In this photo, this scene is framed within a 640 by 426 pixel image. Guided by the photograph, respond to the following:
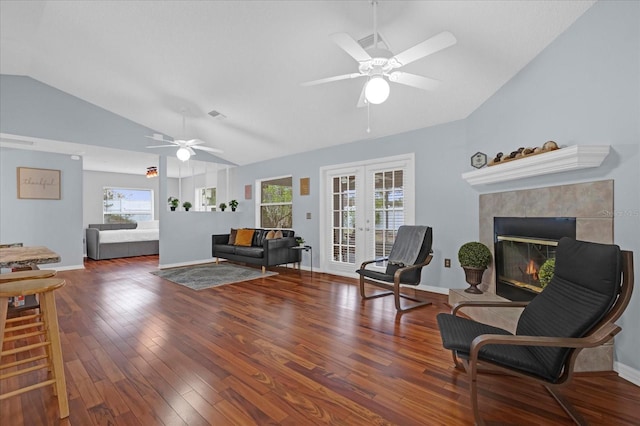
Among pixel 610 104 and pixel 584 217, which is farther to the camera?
pixel 584 217

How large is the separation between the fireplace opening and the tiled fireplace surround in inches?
2.8

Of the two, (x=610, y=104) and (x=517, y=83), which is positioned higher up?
(x=517, y=83)

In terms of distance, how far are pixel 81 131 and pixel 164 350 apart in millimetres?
5100

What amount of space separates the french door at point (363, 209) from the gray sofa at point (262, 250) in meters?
0.68

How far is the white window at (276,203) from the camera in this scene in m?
6.55

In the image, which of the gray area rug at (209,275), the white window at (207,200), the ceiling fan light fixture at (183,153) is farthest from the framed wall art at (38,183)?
the white window at (207,200)

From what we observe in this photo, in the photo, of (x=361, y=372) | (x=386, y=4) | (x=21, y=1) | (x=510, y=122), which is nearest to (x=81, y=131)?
(x=21, y=1)

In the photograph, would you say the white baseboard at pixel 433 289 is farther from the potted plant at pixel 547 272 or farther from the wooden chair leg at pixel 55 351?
the wooden chair leg at pixel 55 351

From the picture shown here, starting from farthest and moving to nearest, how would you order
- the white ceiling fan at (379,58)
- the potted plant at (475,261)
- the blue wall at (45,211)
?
the blue wall at (45,211) < the potted plant at (475,261) < the white ceiling fan at (379,58)

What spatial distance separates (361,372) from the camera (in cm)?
212

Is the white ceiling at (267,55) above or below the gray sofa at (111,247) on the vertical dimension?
above

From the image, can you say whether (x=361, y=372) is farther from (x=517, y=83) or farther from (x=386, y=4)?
(x=517, y=83)

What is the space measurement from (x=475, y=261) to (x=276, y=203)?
453 centimetres

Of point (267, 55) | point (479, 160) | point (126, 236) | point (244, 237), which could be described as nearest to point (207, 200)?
point (126, 236)
